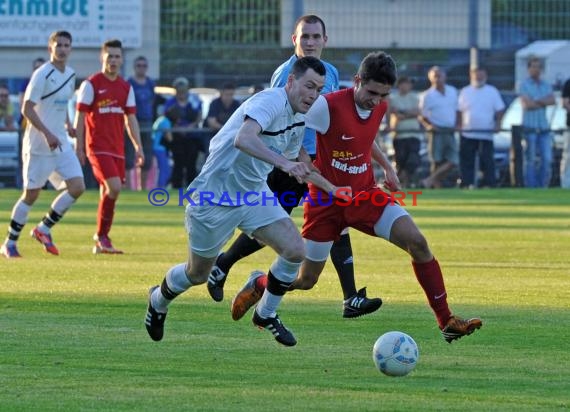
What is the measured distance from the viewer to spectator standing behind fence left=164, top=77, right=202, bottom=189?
2792cm

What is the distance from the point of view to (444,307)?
978 centimetres

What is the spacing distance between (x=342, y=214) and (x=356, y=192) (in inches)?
7.0

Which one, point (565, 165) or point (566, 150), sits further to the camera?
point (565, 165)

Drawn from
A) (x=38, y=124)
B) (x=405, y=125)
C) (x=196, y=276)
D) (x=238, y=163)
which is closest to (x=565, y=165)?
(x=405, y=125)

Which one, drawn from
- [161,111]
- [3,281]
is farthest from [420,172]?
[3,281]

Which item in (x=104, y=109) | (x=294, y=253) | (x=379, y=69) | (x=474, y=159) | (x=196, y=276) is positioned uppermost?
(x=379, y=69)

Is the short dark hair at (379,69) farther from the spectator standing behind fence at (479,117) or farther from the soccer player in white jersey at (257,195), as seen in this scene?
the spectator standing behind fence at (479,117)

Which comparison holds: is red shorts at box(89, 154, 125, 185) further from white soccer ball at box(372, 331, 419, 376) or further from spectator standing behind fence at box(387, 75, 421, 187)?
spectator standing behind fence at box(387, 75, 421, 187)

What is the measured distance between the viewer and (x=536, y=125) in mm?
27906

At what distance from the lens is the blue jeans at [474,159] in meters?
27.7

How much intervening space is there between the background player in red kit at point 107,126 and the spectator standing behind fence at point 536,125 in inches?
467

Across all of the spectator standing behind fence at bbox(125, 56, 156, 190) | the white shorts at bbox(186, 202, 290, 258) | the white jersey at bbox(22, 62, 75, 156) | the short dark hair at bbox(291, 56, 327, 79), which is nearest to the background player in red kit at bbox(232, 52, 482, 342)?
the white shorts at bbox(186, 202, 290, 258)

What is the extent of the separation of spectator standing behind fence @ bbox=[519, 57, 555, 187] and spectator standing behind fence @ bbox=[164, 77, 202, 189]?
5.94 meters

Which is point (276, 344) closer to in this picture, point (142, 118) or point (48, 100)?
point (48, 100)
